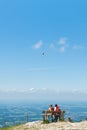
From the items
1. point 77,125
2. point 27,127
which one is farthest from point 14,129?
point 77,125

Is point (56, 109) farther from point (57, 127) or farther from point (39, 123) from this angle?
point (57, 127)

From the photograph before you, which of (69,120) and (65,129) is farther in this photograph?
(69,120)

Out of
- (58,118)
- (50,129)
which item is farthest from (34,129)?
(58,118)

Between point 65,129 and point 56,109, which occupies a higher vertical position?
point 56,109

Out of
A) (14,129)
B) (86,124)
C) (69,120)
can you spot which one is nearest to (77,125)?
(86,124)

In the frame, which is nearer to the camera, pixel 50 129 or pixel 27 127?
pixel 50 129

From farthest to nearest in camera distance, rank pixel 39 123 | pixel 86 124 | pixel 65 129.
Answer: pixel 39 123, pixel 86 124, pixel 65 129

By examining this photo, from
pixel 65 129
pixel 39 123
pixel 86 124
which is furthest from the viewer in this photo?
pixel 39 123

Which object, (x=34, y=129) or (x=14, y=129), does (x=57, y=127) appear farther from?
(x=14, y=129)
